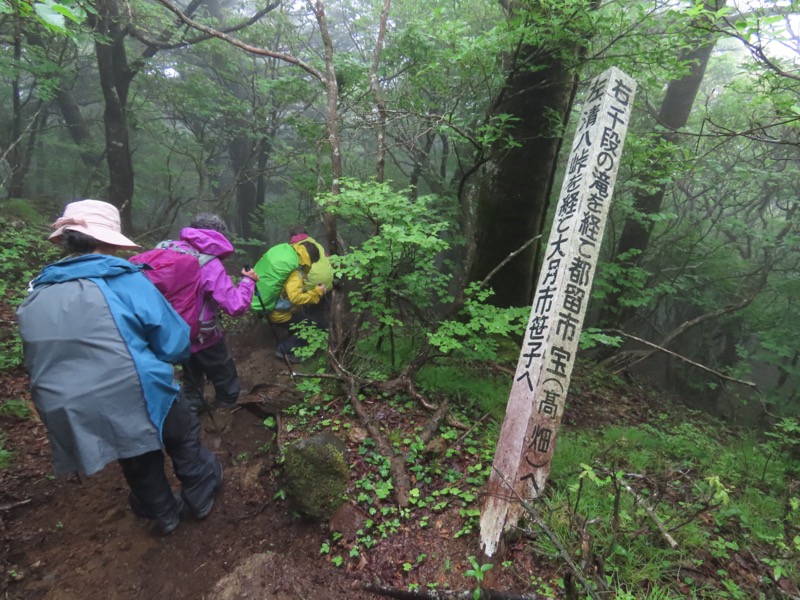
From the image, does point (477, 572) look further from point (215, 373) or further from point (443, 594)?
point (215, 373)

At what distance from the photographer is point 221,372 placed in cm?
468

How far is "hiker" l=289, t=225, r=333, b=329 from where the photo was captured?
6.05m

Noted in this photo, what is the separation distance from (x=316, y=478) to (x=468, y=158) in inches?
327

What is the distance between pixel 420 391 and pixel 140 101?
13.1 meters

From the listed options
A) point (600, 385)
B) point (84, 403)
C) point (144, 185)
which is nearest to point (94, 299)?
point (84, 403)

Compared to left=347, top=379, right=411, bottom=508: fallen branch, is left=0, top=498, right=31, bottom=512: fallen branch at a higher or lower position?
lower

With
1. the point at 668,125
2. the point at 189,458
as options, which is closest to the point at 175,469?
the point at 189,458

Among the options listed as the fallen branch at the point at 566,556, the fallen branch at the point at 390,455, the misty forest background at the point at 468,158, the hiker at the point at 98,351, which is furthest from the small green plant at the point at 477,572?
the hiker at the point at 98,351

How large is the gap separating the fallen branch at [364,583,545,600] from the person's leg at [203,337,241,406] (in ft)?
9.64

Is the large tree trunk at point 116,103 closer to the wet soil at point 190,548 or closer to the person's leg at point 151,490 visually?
the wet soil at point 190,548

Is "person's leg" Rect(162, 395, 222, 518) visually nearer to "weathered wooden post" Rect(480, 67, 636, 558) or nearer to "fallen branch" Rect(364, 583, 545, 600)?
"fallen branch" Rect(364, 583, 545, 600)

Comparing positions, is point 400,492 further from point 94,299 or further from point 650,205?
point 650,205

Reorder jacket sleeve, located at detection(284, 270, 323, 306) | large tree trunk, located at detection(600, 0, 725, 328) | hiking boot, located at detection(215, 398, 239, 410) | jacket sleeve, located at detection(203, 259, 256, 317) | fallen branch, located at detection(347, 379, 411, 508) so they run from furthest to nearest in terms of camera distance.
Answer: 1. large tree trunk, located at detection(600, 0, 725, 328)
2. jacket sleeve, located at detection(284, 270, 323, 306)
3. hiking boot, located at detection(215, 398, 239, 410)
4. jacket sleeve, located at detection(203, 259, 256, 317)
5. fallen branch, located at detection(347, 379, 411, 508)

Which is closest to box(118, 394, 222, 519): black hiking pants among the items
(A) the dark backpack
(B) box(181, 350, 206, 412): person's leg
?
(A) the dark backpack
